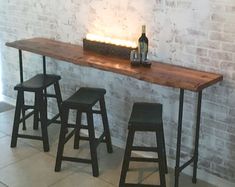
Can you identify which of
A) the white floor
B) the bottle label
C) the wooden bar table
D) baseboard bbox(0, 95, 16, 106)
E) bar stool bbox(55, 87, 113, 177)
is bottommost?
the white floor

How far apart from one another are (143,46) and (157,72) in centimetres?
29

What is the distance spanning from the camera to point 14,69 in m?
4.47

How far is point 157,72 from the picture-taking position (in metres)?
2.80

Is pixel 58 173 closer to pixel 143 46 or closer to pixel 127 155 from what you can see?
pixel 127 155

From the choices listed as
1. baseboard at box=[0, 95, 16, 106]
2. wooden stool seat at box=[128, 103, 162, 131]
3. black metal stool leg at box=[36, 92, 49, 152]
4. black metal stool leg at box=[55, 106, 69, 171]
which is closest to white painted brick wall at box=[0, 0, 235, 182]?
wooden stool seat at box=[128, 103, 162, 131]

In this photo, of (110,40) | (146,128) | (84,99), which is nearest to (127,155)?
(146,128)

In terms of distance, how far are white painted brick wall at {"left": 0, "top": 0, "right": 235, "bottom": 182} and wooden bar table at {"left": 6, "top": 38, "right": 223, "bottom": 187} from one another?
4.5 inches

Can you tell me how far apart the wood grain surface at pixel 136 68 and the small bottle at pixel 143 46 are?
0.09m

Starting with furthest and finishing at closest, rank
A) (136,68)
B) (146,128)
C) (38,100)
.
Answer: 1. (38,100)
2. (136,68)
3. (146,128)

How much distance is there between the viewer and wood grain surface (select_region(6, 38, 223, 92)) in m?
2.59

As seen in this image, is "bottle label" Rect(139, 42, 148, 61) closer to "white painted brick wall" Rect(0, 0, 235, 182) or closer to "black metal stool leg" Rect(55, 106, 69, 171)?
"white painted brick wall" Rect(0, 0, 235, 182)

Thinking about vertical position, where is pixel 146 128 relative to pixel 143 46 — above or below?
below

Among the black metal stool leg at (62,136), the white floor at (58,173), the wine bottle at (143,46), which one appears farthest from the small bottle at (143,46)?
the white floor at (58,173)

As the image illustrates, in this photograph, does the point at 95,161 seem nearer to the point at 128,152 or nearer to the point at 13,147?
the point at 128,152
